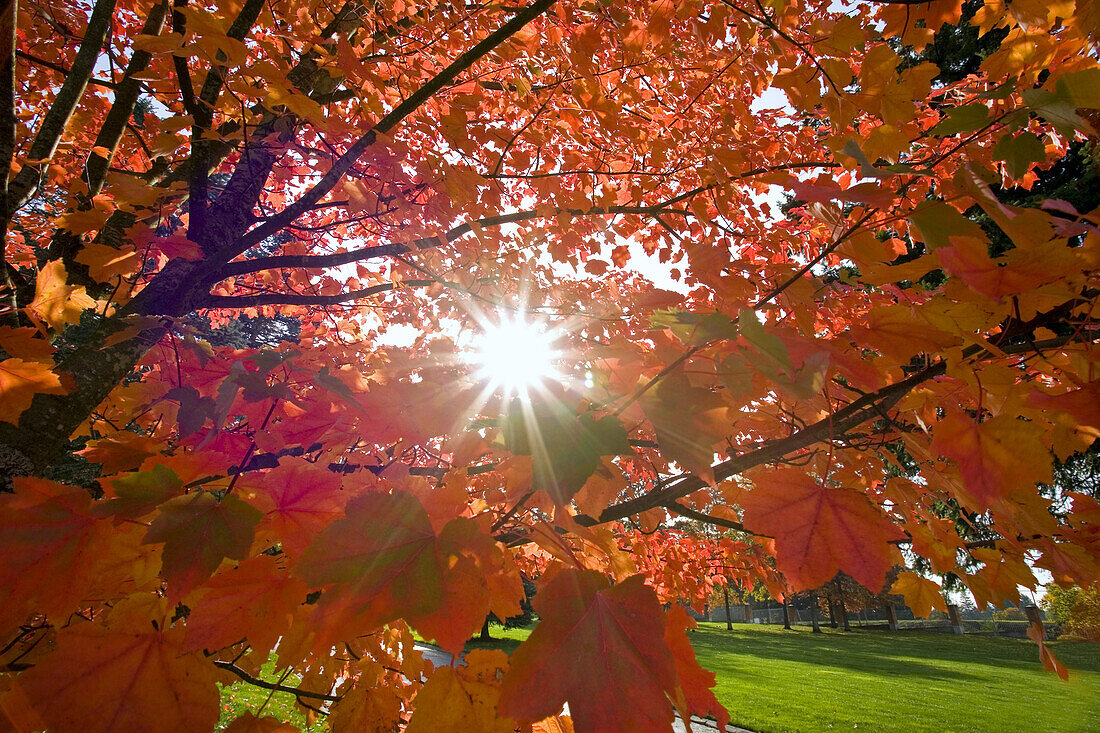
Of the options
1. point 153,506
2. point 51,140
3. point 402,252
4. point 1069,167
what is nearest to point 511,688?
point 153,506

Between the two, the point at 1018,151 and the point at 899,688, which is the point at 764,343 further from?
the point at 899,688

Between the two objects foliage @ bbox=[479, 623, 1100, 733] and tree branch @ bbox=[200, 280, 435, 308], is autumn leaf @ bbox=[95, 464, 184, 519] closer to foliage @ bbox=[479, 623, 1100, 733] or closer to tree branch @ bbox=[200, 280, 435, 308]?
tree branch @ bbox=[200, 280, 435, 308]

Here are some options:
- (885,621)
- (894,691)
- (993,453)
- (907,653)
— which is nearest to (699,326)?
(993,453)

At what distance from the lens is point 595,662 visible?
24.5 inches

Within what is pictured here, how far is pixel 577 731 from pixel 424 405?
0.53 metres

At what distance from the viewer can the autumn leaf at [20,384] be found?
112cm

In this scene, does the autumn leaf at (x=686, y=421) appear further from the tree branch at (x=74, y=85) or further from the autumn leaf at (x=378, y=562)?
the tree branch at (x=74, y=85)

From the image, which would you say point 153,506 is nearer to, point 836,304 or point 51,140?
point 51,140

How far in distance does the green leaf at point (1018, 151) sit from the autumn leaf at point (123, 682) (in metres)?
1.47

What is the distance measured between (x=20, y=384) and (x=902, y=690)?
650 inches

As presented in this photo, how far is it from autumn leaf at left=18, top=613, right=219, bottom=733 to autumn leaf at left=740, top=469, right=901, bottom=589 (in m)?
0.85

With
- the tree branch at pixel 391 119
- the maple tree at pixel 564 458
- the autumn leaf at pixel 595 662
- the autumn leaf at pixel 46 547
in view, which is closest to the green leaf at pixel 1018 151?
the maple tree at pixel 564 458

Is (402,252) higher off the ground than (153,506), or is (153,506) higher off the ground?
(402,252)

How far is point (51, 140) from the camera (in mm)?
2361
